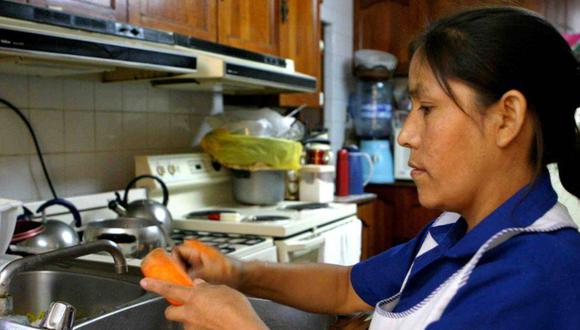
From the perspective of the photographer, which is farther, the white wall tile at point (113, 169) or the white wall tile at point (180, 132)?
the white wall tile at point (180, 132)

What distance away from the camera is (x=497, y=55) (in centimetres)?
75

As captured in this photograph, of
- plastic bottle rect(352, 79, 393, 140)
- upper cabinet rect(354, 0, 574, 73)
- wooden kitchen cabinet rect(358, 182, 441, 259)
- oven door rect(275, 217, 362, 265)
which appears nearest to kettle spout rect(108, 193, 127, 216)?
oven door rect(275, 217, 362, 265)

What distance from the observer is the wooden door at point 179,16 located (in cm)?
189

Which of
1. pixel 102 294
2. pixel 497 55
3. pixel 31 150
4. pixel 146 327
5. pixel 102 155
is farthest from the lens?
pixel 102 155

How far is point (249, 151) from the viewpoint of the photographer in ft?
8.23

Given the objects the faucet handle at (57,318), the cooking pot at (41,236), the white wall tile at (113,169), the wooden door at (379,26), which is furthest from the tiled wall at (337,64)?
the faucet handle at (57,318)

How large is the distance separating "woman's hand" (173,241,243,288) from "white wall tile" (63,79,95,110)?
Result: 123 centimetres

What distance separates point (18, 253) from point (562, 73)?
1.29 meters

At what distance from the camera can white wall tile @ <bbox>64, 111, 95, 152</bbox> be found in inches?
82.3

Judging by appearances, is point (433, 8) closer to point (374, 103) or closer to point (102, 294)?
point (102, 294)

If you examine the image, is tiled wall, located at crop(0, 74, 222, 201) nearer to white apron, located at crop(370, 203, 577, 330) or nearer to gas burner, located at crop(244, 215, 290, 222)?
gas burner, located at crop(244, 215, 290, 222)

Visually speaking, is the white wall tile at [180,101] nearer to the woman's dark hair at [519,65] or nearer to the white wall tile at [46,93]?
the white wall tile at [46,93]

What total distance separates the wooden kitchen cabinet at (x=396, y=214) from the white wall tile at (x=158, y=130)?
156 cm

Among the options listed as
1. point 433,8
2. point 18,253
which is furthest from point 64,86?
point 433,8
